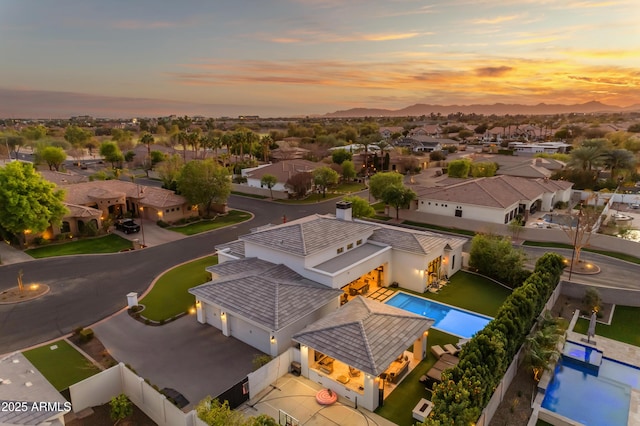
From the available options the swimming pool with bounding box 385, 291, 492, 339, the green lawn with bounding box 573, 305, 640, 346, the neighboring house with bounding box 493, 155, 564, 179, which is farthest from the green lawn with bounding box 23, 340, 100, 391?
the neighboring house with bounding box 493, 155, 564, 179

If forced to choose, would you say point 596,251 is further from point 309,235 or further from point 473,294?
point 309,235

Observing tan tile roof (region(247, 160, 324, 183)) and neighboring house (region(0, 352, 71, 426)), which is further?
tan tile roof (region(247, 160, 324, 183))

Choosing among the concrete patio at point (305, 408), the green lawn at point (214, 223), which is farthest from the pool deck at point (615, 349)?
the green lawn at point (214, 223)

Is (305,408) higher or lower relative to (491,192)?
lower

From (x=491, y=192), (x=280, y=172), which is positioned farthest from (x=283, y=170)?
(x=491, y=192)

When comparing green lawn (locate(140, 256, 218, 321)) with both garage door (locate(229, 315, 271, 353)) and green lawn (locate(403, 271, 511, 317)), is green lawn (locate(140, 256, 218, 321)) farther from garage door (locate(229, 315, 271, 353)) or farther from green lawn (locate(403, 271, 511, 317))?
green lawn (locate(403, 271, 511, 317))

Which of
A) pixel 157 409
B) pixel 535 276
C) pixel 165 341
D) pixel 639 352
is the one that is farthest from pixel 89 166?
pixel 639 352
